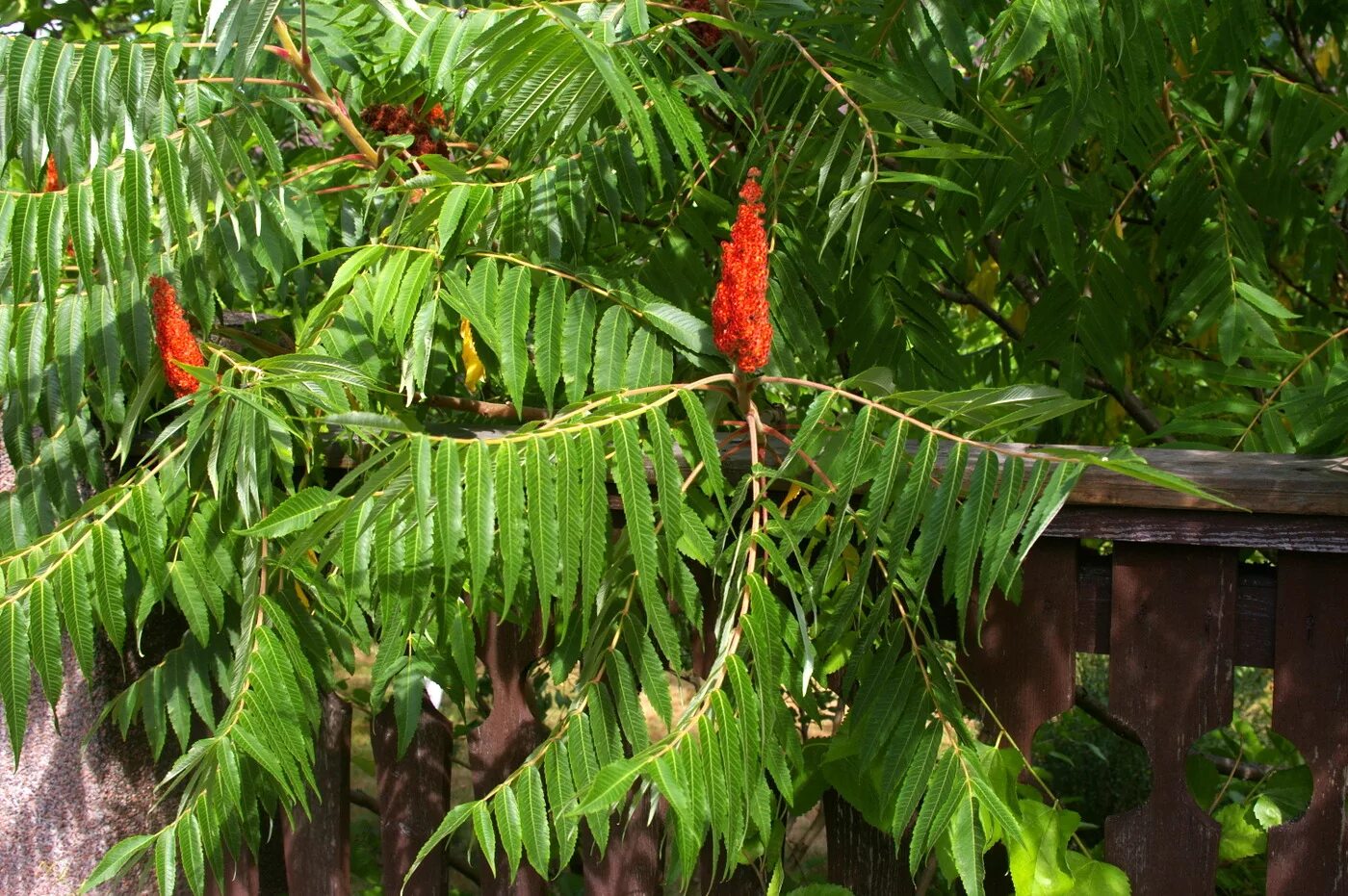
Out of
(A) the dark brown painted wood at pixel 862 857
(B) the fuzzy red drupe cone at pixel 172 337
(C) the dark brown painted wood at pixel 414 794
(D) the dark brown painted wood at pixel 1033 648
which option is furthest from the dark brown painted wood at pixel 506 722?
(D) the dark brown painted wood at pixel 1033 648

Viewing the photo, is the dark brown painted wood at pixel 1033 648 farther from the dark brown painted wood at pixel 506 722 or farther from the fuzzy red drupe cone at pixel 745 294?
the dark brown painted wood at pixel 506 722

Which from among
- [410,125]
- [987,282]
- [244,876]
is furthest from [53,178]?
[987,282]

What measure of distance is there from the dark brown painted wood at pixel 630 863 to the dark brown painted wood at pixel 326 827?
56cm

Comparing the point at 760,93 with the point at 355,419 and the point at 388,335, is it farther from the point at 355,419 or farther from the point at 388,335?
the point at 355,419

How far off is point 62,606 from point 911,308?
4.39 ft

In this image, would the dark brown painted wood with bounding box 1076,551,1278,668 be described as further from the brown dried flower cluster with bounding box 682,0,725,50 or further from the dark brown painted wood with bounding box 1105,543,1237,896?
the brown dried flower cluster with bounding box 682,0,725,50

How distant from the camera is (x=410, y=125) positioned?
2123 mm

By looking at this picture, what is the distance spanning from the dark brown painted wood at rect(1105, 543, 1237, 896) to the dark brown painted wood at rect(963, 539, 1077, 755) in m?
0.06

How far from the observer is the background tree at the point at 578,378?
58.4 inches

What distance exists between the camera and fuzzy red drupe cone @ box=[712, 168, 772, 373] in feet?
5.11

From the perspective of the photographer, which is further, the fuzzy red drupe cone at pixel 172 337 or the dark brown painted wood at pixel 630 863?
the dark brown painted wood at pixel 630 863

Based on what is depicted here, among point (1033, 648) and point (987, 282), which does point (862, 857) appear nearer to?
point (1033, 648)

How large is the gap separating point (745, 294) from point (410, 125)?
2.77 feet

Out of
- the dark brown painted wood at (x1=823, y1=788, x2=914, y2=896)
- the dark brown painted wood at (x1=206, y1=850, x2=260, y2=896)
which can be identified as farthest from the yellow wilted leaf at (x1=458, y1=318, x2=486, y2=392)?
Answer: the dark brown painted wood at (x1=206, y1=850, x2=260, y2=896)
